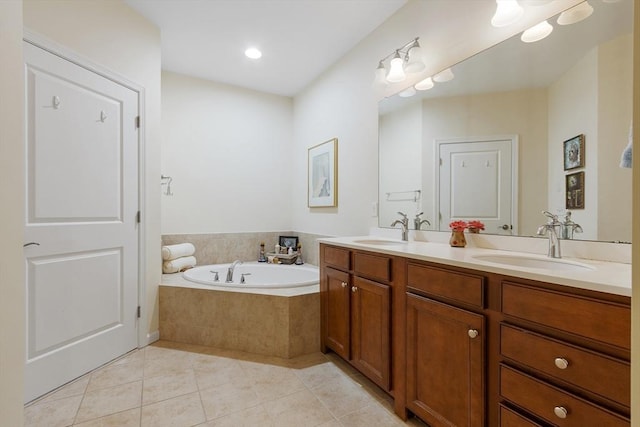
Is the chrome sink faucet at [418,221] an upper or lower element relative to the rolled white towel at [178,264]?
upper

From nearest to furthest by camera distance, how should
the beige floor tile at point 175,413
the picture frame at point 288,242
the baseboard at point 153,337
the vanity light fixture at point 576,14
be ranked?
1. the vanity light fixture at point 576,14
2. the beige floor tile at point 175,413
3. the baseboard at point 153,337
4. the picture frame at point 288,242

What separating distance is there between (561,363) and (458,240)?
35.2 inches

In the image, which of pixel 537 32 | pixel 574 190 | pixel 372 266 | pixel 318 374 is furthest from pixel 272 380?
pixel 537 32

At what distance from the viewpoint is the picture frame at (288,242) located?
357 cm

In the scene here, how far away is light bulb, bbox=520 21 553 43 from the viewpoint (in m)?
1.41

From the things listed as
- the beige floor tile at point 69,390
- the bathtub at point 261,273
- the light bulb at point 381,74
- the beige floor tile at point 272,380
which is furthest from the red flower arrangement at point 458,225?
the beige floor tile at point 69,390

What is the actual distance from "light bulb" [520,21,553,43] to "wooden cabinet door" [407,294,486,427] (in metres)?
1.37

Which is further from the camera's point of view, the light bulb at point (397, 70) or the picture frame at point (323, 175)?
the picture frame at point (323, 175)

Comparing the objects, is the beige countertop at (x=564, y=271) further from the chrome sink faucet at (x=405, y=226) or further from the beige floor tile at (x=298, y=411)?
the beige floor tile at (x=298, y=411)

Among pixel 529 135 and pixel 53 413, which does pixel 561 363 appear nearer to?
pixel 529 135

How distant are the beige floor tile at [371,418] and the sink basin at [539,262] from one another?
0.94 meters

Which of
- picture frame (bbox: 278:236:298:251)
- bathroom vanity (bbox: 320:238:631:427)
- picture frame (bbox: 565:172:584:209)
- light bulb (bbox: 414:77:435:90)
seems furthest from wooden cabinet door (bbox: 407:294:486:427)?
picture frame (bbox: 278:236:298:251)

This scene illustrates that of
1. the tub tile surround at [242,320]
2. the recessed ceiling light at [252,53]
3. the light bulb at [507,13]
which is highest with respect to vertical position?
the recessed ceiling light at [252,53]

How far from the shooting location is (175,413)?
5.22 ft
